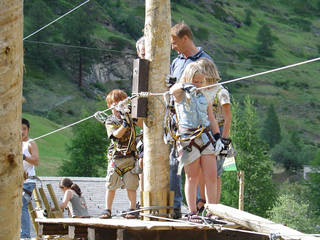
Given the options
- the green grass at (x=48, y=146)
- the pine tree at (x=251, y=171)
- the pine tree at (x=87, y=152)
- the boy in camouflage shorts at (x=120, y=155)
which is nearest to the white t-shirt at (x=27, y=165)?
the boy in camouflage shorts at (x=120, y=155)

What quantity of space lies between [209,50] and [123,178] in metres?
144

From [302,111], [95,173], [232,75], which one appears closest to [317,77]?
[302,111]

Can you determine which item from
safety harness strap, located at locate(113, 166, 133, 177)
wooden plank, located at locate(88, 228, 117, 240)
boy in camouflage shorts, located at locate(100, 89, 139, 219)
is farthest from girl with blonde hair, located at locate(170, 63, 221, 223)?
safety harness strap, located at locate(113, 166, 133, 177)

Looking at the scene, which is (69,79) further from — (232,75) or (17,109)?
(17,109)

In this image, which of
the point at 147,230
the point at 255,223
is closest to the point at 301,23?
the point at 147,230

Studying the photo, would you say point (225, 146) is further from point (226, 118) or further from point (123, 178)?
point (123, 178)

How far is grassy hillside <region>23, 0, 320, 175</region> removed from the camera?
11150 centimetres

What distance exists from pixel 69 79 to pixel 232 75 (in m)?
34.4

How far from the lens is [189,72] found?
22.2 feet

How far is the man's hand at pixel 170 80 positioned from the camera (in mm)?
7188

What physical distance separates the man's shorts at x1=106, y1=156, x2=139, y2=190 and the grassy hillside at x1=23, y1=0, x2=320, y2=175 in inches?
2878

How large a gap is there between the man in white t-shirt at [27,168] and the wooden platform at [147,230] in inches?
87.2

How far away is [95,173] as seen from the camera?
67125 mm

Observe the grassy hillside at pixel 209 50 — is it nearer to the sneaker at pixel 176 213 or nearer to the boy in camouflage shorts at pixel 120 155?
the boy in camouflage shorts at pixel 120 155
